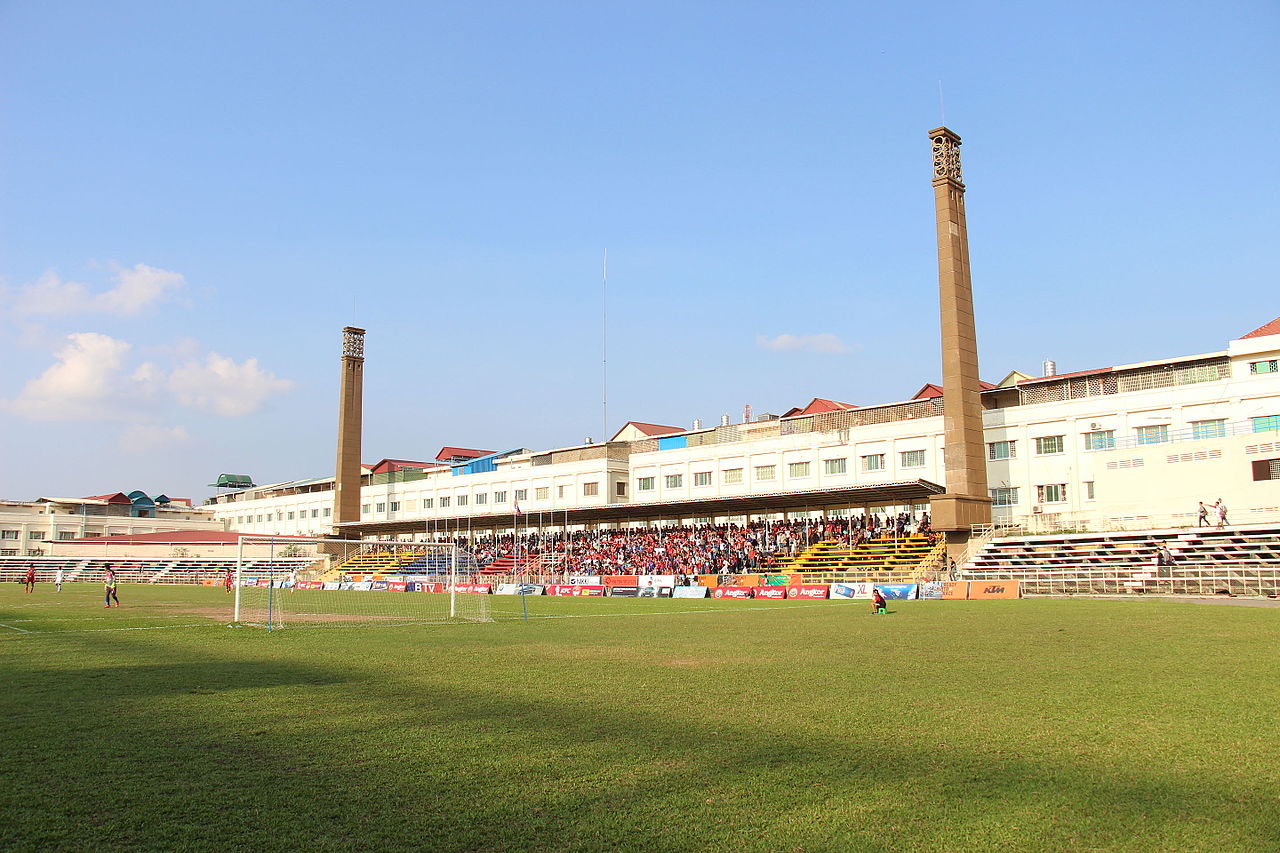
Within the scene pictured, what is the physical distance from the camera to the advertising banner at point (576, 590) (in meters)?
52.2

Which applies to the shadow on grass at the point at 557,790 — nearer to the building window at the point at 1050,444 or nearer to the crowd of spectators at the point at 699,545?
the crowd of spectators at the point at 699,545

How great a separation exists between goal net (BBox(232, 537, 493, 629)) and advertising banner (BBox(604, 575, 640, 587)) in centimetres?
750

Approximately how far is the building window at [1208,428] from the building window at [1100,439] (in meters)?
3.68

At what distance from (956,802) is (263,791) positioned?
195 inches

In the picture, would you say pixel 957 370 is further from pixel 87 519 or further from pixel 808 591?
pixel 87 519

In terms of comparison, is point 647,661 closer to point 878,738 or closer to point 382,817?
point 878,738

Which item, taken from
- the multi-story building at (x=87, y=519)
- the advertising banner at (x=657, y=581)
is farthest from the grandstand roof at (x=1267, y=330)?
the multi-story building at (x=87, y=519)

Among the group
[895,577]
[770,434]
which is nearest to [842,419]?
[770,434]

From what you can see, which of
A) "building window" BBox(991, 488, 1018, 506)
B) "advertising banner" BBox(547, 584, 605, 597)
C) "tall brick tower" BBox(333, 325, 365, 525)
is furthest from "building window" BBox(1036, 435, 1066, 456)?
Result: "tall brick tower" BBox(333, 325, 365, 525)

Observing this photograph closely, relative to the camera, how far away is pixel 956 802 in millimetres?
6512

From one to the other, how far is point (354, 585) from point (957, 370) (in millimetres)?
40602

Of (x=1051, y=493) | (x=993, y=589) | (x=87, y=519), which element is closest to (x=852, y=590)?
(x=993, y=589)

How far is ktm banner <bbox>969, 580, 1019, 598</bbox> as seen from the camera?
3753 centimetres

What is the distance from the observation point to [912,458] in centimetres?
5600
